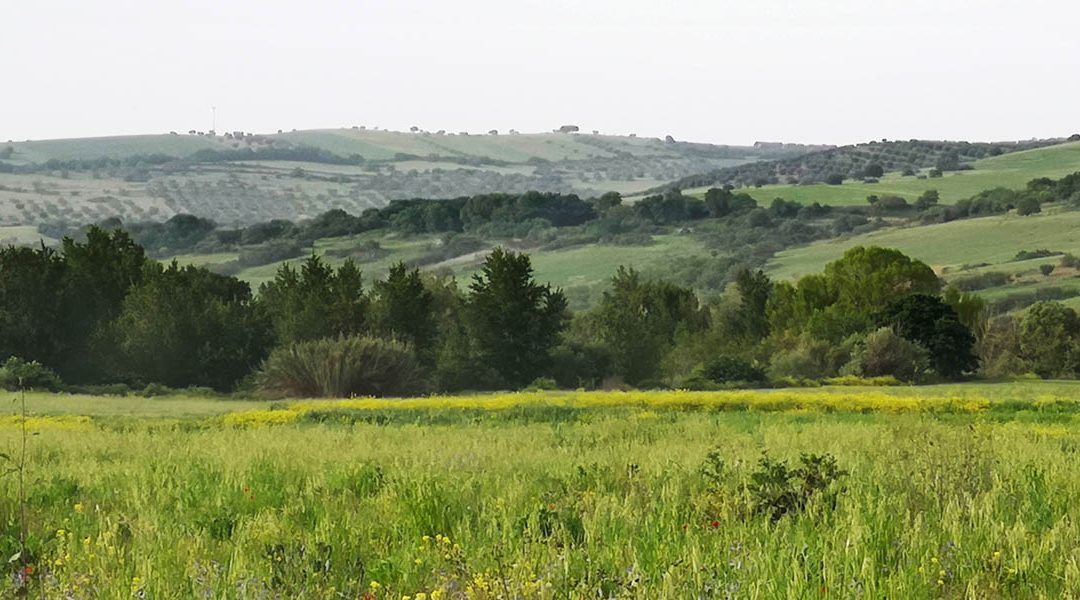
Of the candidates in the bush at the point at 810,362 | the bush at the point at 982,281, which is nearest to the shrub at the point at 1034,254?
the bush at the point at 982,281

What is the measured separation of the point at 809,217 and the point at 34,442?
168593 mm

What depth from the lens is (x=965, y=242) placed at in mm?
138875

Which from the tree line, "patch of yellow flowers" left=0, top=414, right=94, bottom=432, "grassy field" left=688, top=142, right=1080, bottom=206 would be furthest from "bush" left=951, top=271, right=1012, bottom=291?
"patch of yellow flowers" left=0, top=414, right=94, bottom=432

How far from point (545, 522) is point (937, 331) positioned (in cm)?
4921

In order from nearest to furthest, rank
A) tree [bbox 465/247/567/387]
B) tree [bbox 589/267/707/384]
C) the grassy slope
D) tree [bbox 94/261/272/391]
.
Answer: tree [bbox 94/261/272/391], tree [bbox 465/247/567/387], tree [bbox 589/267/707/384], the grassy slope

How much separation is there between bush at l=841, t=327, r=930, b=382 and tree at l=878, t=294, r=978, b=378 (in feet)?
3.22

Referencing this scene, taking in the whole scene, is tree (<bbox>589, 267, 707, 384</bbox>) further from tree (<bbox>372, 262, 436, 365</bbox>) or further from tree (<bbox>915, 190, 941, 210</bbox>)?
tree (<bbox>915, 190, 941, 210</bbox>)

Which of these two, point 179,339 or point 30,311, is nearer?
point 179,339

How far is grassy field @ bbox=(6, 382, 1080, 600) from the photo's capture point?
6.52 metres

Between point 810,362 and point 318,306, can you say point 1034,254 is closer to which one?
point 810,362

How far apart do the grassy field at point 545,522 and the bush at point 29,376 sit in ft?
119

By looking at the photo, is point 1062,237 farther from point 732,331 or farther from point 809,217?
point 732,331

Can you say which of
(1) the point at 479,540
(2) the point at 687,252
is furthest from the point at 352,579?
(2) the point at 687,252

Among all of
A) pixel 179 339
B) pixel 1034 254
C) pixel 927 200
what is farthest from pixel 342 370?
pixel 927 200
